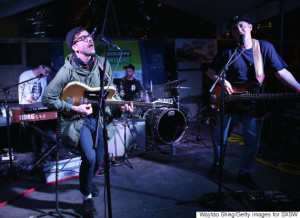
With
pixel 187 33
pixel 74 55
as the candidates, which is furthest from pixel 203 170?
pixel 187 33

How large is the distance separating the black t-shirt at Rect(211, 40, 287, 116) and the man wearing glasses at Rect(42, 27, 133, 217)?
161cm

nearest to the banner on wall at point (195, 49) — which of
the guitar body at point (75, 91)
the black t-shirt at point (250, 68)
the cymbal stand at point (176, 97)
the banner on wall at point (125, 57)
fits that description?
the cymbal stand at point (176, 97)

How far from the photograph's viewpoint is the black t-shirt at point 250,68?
3021 mm

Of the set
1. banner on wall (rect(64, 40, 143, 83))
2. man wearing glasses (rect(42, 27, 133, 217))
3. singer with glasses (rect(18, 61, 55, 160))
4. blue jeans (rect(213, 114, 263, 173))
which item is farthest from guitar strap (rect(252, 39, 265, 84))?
banner on wall (rect(64, 40, 143, 83))

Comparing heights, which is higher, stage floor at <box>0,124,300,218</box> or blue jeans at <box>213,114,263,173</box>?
blue jeans at <box>213,114,263,173</box>

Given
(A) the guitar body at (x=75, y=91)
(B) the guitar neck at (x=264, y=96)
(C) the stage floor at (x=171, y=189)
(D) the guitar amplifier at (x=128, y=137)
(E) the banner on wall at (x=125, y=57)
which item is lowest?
(C) the stage floor at (x=171, y=189)

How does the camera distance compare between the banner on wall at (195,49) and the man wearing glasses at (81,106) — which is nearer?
the man wearing glasses at (81,106)

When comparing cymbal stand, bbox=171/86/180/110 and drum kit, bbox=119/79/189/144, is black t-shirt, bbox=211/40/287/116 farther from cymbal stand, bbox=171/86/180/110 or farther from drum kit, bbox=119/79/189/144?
cymbal stand, bbox=171/86/180/110

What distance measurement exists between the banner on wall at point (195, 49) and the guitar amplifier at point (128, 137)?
454cm

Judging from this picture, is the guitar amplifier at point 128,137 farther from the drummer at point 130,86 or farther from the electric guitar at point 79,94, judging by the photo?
the electric guitar at point 79,94

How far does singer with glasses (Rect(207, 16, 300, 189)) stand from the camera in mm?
2998

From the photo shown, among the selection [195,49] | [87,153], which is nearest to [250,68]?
[87,153]

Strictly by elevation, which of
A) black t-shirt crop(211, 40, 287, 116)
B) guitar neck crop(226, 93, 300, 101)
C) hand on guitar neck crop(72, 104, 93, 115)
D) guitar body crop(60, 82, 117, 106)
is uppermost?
black t-shirt crop(211, 40, 287, 116)

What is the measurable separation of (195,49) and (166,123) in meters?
4.40
